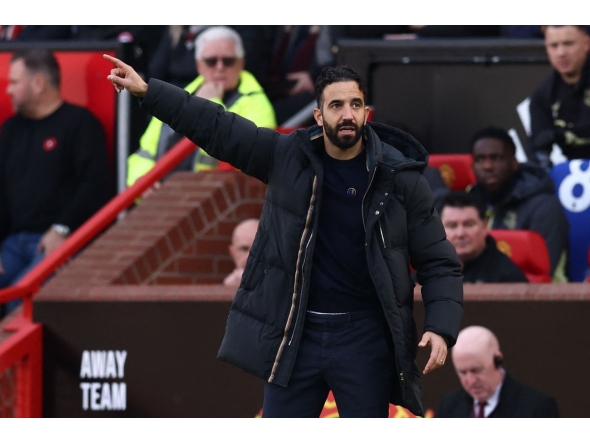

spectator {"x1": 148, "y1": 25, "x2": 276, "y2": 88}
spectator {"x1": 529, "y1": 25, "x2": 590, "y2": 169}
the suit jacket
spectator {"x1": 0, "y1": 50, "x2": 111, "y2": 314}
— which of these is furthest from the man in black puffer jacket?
spectator {"x1": 148, "y1": 25, "x2": 276, "y2": 88}

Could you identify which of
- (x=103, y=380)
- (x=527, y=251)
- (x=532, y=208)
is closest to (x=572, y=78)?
(x=532, y=208)

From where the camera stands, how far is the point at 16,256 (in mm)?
8438

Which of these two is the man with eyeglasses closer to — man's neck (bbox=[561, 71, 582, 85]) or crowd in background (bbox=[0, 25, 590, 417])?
crowd in background (bbox=[0, 25, 590, 417])

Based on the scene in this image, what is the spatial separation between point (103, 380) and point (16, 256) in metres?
1.38

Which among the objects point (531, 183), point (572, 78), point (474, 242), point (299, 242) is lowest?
point (299, 242)

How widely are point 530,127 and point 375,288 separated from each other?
404cm

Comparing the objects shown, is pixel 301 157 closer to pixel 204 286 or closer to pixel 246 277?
pixel 246 277

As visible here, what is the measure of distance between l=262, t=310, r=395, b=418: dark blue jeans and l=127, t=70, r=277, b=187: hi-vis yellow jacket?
3.75 meters

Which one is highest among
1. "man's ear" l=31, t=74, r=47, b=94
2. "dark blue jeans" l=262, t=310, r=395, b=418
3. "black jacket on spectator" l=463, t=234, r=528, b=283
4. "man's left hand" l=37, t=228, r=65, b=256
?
"man's ear" l=31, t=74, r=47, b=94

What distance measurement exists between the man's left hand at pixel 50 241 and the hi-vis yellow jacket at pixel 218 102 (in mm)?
713

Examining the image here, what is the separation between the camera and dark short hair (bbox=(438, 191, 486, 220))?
24.0ft

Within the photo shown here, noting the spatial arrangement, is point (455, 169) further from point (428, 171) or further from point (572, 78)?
point (572, 78)

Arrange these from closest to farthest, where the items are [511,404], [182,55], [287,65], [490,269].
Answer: [511,404], [490,269], [182,55], [287,65]

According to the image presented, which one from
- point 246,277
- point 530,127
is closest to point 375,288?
point 246,277
